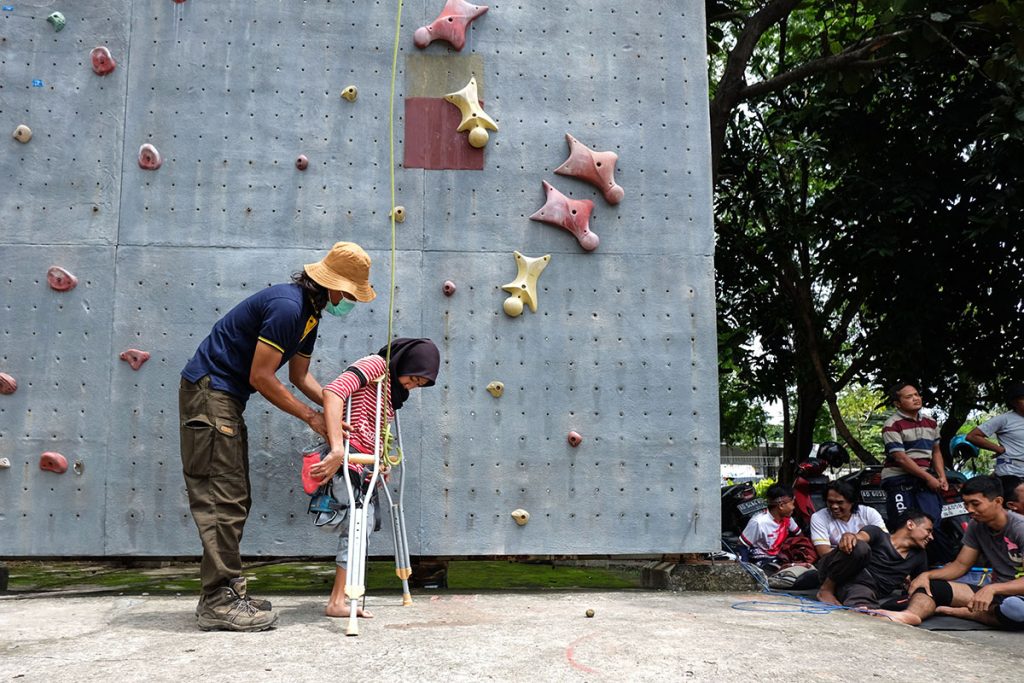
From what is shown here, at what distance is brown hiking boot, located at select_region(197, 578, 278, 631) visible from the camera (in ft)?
14.0

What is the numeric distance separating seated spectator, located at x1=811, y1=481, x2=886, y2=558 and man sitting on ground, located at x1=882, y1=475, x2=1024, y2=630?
102 cm

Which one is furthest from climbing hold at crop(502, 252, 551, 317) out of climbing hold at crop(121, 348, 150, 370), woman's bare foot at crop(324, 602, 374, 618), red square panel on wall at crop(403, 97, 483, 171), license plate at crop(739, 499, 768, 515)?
license plate at crop(739, 499, 768, 515)

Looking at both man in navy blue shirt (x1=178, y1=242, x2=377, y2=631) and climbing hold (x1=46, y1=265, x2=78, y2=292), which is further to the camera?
climbing hold (x1=46, y1=265, x2=78, y2=292)

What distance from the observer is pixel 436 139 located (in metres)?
6.01

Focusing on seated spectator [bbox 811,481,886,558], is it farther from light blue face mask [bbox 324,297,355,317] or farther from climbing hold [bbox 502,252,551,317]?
light blue face mask [bbox 324,297,355,317]

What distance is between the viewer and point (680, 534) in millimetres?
5863

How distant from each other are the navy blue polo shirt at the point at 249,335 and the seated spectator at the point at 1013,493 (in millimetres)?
5326

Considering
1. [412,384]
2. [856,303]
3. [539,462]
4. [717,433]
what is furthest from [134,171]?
[856,303]

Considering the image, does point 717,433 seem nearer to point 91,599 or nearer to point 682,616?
point 682,616

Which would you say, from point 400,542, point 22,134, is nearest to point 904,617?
point 400,542

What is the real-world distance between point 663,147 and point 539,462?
2231 mm

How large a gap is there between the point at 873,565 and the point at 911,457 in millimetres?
1835

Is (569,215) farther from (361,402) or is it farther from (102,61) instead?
(102,61)

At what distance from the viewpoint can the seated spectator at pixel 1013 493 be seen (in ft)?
23.0
